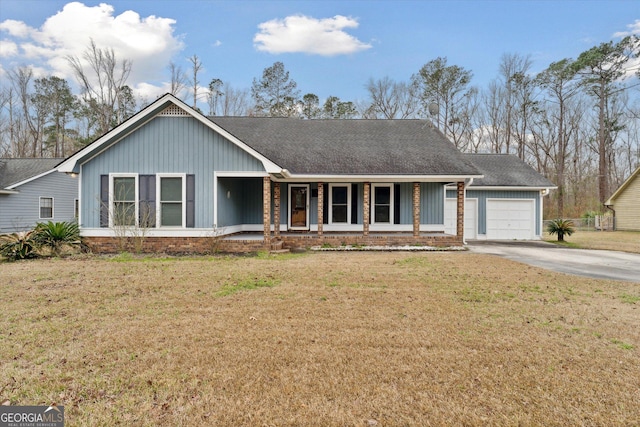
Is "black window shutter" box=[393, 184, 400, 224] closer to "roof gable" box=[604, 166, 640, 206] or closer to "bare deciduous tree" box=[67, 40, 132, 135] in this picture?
"roof gable" box=[604, 166, 640, 206]

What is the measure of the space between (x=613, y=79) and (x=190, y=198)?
35.0 meters

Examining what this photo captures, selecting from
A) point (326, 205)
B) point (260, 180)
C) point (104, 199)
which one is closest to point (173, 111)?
point (104, 199)

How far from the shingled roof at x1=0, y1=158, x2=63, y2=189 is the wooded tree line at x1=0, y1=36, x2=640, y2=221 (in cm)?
874

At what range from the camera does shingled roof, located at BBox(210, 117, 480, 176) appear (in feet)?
44.3

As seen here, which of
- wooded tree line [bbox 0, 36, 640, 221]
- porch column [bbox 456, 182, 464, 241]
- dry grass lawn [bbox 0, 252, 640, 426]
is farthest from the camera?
wooded tree line [bbox 0, 36, 640, 221]

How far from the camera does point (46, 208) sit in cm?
2056

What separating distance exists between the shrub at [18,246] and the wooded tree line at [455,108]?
22076mm

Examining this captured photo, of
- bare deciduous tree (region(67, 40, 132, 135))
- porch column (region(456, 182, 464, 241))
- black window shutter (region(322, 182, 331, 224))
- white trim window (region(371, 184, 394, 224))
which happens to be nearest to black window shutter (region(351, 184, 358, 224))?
white trim window (region(371, 184, 394, 224))

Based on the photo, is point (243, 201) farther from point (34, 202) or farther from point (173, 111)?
point (34, 202)

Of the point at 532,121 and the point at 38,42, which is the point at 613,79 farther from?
the point at 38,42

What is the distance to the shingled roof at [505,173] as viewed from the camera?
17.4 m

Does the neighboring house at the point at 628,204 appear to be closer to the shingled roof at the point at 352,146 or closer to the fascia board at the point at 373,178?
the shingled roof at the point at 352,146

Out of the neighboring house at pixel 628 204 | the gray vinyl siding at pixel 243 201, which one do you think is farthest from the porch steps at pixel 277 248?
the neighboring house at pixel 628 204

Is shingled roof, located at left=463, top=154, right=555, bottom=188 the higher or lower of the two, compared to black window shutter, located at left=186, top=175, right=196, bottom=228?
higher
